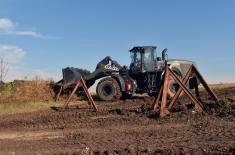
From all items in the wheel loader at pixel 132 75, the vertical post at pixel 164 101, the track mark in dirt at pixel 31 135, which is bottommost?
the track mark in dirt at pixel 31 135

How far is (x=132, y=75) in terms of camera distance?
25.6m

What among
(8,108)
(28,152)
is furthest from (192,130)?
(8,108)

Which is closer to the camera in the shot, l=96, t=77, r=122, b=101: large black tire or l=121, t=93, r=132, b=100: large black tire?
l=96, t=77, r=122, b=101: large black tire

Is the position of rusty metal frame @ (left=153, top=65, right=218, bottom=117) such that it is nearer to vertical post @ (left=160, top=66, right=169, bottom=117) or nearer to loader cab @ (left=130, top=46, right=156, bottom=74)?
vertical post @ (left=160, top=66, right=169, bottom=117)

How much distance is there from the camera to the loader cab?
24984 millimetres

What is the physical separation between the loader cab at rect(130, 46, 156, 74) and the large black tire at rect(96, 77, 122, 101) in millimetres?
1381

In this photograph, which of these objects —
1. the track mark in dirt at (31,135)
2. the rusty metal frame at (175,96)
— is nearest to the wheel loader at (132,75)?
the rusty metal frame at (175,96)

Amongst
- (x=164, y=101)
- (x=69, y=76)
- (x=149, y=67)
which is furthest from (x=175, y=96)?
(x=69, y=76)

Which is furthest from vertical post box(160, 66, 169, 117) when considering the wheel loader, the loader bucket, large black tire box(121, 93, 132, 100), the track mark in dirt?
the loader bucket

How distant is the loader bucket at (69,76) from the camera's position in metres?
25.4

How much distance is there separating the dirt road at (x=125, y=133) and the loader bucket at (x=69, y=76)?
7.06 meters

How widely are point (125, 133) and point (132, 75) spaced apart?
1259 cm

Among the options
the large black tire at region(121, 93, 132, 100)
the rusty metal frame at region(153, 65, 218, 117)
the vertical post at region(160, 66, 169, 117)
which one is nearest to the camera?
the vertical post at region(160, 66, 169, 117)

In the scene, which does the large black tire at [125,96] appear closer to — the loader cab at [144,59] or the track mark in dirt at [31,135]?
the loader cab at [144,59]
